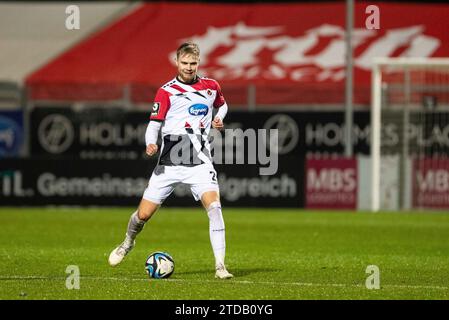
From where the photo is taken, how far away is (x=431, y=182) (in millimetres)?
25109

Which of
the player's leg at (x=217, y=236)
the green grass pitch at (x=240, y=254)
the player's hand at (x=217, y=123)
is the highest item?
the player's hand at (x=217, y=123)

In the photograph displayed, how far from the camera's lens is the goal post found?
82.1 ft

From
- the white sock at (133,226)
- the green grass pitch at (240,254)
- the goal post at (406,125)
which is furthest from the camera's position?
the goal post at (406,125)

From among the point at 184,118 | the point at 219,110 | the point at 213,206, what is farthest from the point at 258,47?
the point at 213,206

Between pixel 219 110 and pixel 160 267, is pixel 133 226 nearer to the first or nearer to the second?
pixel 160 267

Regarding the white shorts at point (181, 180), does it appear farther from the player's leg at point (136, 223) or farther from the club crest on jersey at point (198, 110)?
the club crest on jersey at point (198, 110)

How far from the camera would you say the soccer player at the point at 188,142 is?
38.4 feet

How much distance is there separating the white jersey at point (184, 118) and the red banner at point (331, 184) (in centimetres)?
1351

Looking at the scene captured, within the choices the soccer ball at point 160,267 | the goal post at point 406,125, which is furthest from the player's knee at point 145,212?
the goal post at point 406,125

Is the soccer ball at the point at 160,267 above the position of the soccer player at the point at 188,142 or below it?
below

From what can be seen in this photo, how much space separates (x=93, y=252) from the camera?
15.1 m

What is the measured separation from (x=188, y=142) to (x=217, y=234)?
97 cm

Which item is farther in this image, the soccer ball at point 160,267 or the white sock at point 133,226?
the white sock at point 133,226

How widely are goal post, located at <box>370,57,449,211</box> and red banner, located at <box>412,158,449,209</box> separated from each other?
0.07 ft
